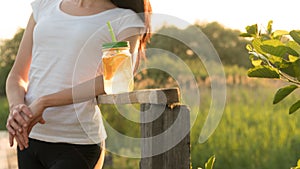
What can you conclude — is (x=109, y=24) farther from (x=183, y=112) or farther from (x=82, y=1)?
(x=183, y=112)

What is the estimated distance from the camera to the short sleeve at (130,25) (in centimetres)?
188

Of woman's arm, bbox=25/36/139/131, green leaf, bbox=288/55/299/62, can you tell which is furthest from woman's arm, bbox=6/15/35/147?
green leaf, bbox=288/55/299/62

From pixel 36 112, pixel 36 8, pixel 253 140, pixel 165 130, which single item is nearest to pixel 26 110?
pixel 36 112

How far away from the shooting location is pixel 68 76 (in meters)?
1.94

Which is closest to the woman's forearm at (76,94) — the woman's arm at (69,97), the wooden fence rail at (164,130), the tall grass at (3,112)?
the woman's arm at (69,97)

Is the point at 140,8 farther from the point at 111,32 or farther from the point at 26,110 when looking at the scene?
the point at 26,110

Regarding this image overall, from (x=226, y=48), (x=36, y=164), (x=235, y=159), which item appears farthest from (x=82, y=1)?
(x=226, y=48)

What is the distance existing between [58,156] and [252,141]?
3678mm

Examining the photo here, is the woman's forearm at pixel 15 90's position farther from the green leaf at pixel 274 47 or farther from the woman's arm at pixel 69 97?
the green leaf at pixel 274 47

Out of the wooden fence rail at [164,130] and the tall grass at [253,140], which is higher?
the wooden fence rail at [164,130]

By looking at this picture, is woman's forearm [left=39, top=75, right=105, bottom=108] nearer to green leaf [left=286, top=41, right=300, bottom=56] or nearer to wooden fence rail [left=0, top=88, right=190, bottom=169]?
wooden fence rail [left=0, top=88, right=190, bottom=169]

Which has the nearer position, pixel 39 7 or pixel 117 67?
pixel 117 67

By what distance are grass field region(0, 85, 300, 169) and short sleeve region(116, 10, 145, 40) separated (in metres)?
3.47

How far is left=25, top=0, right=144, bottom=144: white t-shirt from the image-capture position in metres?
1.92
